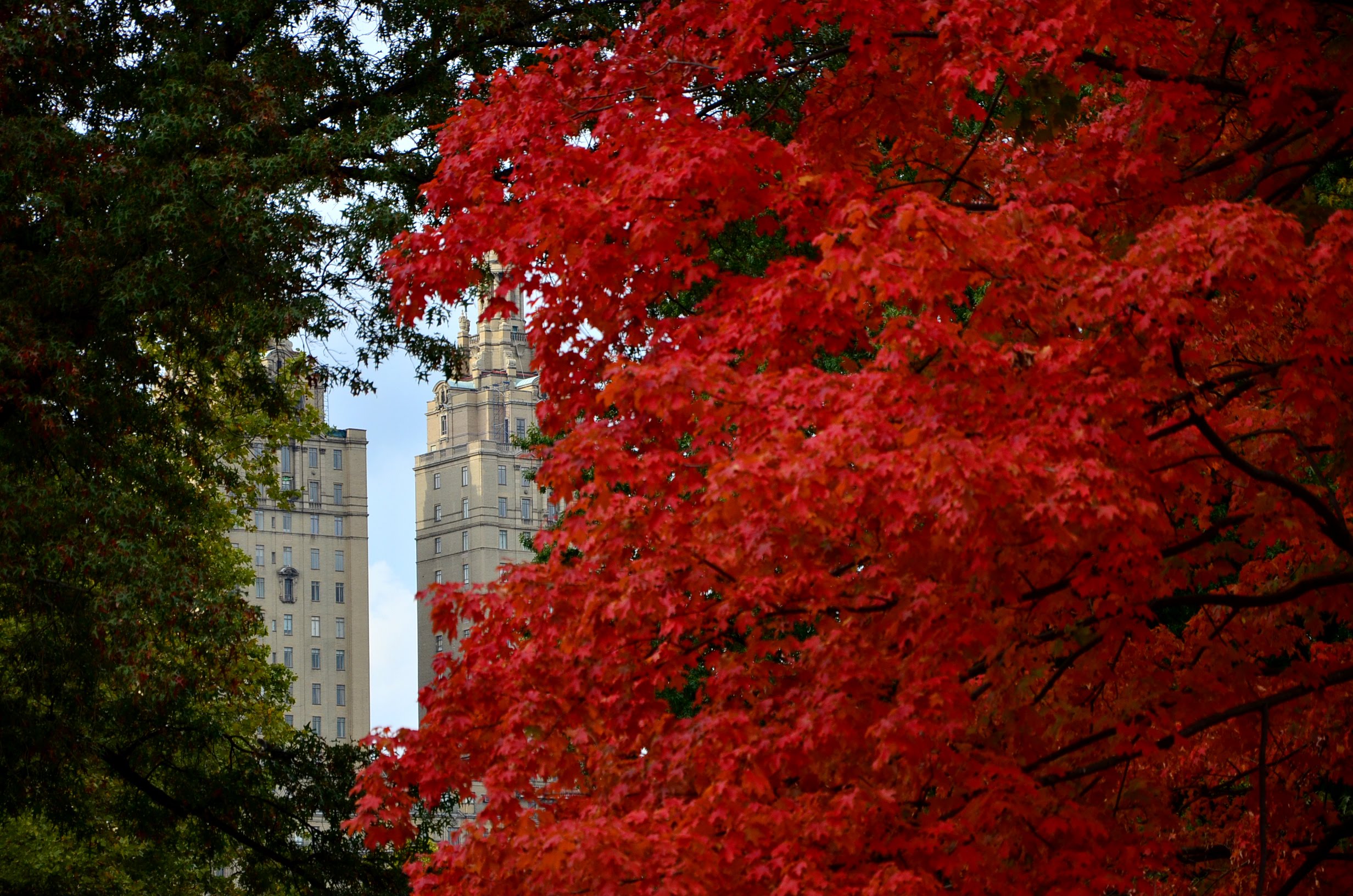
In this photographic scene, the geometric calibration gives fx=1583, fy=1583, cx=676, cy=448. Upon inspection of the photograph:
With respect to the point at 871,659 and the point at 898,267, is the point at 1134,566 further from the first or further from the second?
the point at 898,267

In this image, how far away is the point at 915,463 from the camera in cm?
744

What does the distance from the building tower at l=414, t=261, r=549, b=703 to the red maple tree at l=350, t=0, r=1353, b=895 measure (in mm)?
141107

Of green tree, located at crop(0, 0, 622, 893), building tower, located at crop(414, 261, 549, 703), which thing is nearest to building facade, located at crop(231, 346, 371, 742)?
building tower, located at crop(414, 261, 549, 703)

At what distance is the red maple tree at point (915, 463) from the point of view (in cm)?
810

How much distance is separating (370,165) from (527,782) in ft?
30.1

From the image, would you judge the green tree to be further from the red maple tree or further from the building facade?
the building facade

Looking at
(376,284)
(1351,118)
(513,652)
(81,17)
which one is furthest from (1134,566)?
(81,17)

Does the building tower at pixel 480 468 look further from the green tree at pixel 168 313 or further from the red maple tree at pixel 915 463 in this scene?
the red maple tree at pixel 915 463

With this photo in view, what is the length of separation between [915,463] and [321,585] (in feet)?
426

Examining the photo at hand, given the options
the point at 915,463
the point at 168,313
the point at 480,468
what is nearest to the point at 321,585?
the point at 480,468

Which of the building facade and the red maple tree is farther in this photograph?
the building facade

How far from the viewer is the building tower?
15438 centimetres

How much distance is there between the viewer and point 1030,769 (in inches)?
364

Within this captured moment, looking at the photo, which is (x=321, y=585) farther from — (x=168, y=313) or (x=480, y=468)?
(x=168, y=313)
